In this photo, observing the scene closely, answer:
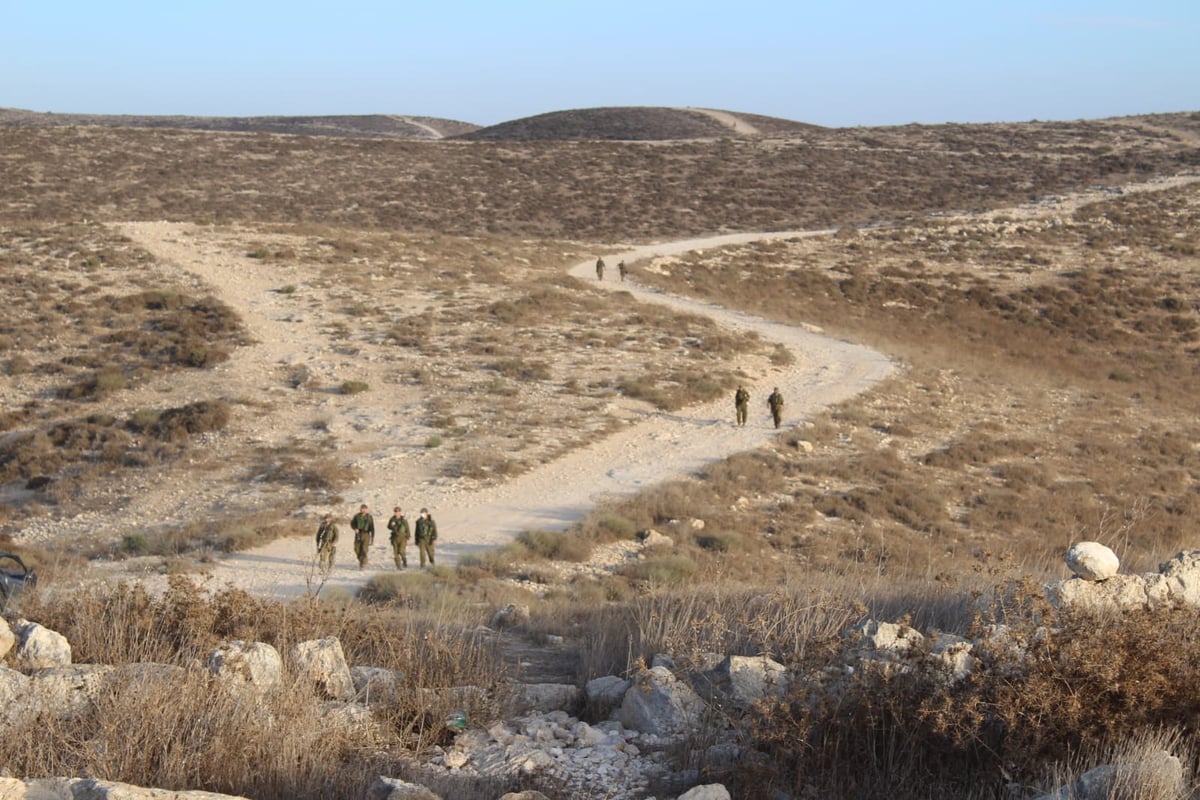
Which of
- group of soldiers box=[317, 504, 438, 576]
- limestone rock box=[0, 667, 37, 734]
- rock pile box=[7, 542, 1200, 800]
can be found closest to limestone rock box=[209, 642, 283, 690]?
rock pile box=[7, 542, 1200, 800]

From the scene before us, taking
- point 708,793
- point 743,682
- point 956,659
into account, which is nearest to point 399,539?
point 743,682

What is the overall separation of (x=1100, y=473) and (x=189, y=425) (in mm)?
19861

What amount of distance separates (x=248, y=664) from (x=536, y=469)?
14251 mm

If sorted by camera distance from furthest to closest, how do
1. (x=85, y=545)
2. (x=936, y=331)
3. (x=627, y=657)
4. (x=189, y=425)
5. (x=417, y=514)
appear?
1. (x=936, y=331)
2. (x=189, y=425)
3. (x=417, y=514)
4. (x=85, y=545)
5. (x=627, y=657)

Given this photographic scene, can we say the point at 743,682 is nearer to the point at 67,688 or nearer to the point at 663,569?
the point at 67,688

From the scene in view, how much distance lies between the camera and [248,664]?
5.82 m

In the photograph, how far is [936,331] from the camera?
38.7 meters

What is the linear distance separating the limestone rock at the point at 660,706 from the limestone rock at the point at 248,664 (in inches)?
80.6

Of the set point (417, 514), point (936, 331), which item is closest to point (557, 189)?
point (936, 331)

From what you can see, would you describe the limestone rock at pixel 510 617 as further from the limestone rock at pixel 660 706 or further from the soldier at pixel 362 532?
the soldier at pixel 362 532

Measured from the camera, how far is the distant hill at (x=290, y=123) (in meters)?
125

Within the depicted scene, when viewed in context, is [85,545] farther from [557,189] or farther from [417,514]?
[557,189]

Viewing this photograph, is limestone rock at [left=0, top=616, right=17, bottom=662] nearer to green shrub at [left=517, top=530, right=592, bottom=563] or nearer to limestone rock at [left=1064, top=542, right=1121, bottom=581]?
limestone rock at [left=1064, top=542, right=1121, bottom=581]

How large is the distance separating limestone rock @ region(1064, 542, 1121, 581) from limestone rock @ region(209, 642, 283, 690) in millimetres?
4997
